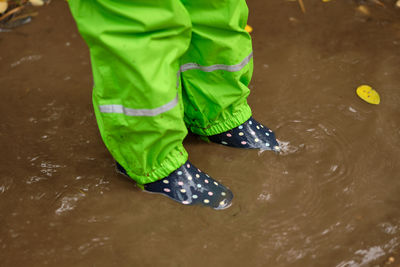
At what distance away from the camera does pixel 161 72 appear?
3.41 ft

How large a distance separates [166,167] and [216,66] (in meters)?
0.32

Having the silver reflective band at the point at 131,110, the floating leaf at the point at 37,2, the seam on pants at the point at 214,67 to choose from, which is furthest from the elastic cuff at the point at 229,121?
the floating leaf at the point at 37,2

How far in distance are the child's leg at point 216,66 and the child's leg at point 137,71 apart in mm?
90

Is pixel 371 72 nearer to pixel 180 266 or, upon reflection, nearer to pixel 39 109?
pixel 180 266

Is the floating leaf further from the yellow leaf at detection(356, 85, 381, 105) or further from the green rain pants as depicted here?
the yellow leaf at detection(356, 85, 381, 105)

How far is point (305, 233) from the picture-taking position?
1.14 m

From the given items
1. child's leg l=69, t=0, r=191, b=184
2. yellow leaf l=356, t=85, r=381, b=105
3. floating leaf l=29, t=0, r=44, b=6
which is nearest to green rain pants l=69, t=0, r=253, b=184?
child's leg l=69, t=0, r=191, b=184

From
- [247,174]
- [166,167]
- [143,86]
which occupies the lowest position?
[247,174]

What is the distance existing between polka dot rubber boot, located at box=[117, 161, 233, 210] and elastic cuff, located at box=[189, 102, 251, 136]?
0.17 m

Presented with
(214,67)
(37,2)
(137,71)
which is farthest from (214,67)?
(37,2)

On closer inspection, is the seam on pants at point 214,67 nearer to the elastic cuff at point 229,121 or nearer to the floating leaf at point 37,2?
the elastic cuff at point 229,121

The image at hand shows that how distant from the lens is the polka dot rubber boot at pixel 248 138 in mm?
1359

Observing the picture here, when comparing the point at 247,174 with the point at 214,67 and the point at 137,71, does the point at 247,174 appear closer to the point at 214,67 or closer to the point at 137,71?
the point at 214,67

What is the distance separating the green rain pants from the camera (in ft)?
3.18
